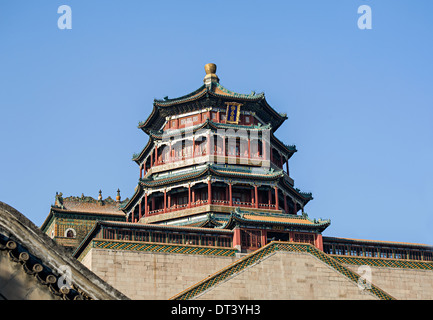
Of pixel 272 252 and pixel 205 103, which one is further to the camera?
pixel 205 103

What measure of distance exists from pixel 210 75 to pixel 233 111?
14.8 feet

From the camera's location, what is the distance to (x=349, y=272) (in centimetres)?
3859

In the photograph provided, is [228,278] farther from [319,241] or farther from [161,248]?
[319,241]

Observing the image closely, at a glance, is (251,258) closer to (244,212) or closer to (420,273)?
(244,212)

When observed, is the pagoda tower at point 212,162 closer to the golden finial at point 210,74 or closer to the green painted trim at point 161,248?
the golden finial at point 210,74

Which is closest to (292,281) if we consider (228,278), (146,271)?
(228,278)

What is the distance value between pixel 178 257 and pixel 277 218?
7.58 metres

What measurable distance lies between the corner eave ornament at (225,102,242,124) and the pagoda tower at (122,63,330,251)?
0.25 ft

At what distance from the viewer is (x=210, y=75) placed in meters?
57.6

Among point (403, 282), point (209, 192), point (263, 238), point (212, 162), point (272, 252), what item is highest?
point (212, 162)

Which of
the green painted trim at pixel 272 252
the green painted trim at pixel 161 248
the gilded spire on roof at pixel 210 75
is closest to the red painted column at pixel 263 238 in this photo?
the green painted trim at pixel 161 248

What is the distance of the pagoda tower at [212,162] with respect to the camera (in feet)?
164

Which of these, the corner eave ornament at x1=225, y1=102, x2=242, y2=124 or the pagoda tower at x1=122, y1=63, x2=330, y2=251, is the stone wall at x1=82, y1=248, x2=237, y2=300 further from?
the corner eave ornament at x1=225, y1=102, x2=242, y2=124
